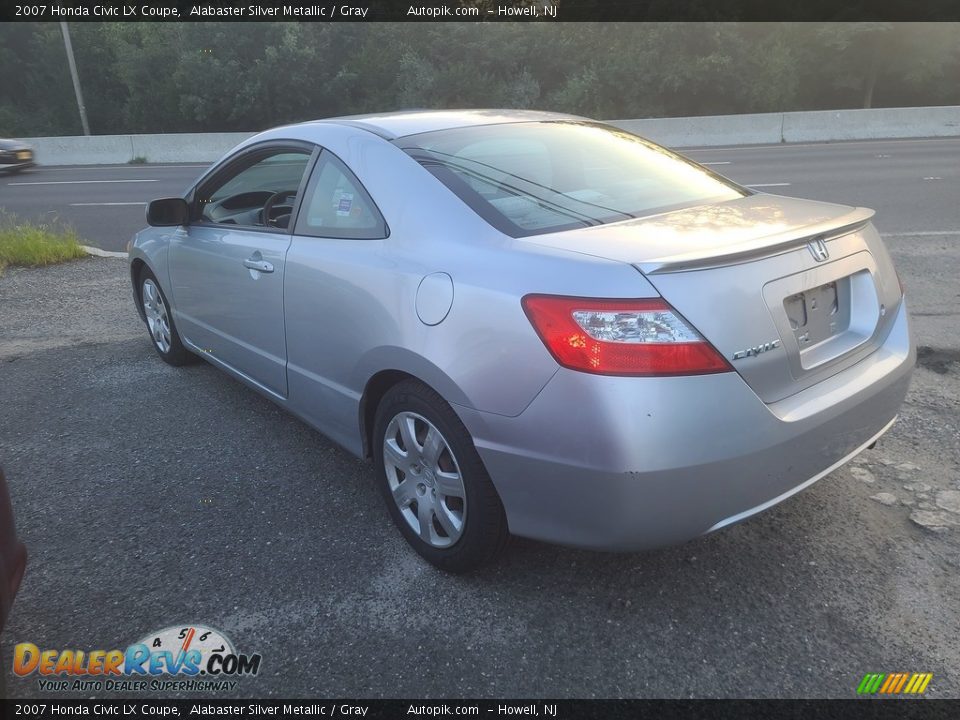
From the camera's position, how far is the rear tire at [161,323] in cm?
479

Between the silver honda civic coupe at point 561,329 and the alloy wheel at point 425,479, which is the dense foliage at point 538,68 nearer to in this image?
the silver honda civic coupe at point 561,329

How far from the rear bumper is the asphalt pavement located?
0.39m

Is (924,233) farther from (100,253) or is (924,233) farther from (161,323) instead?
(100,253)

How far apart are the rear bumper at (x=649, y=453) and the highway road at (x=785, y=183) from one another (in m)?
6.76

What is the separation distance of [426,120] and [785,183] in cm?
1062

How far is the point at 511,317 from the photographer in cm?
223

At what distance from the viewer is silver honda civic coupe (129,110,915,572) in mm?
2107

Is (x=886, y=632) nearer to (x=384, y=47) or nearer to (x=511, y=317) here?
(x=511, y=317)

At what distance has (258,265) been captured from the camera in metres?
3.44

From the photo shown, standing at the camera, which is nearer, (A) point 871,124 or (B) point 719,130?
(A) point 871,124

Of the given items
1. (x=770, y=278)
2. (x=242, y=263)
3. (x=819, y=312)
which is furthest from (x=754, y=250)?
(x=242, y=263)

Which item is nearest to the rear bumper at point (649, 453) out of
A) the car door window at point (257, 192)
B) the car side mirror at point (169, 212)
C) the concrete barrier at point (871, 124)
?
the car door window at point (257, 192)

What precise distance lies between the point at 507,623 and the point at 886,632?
46.1 inches

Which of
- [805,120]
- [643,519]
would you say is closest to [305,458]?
[643,519]
